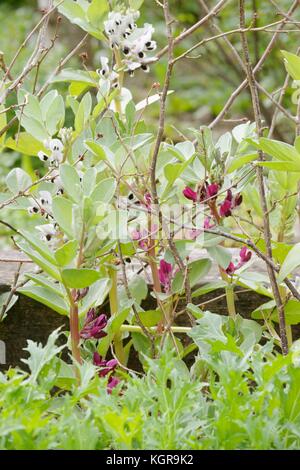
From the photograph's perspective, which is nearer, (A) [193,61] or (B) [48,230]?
(B) [48,230]

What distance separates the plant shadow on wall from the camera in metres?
1.67

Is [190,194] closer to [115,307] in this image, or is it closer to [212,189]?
[212,189]

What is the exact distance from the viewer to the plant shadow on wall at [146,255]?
1.67 meters

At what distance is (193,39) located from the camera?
724 cm

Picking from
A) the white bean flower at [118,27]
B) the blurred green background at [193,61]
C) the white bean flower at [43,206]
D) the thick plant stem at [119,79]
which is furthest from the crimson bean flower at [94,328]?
the blurred green background at [193,61]

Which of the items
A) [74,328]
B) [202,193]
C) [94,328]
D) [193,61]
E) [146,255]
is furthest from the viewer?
[193,61]

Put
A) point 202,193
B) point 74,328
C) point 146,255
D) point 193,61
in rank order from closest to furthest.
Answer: point 74,328
point 202,193
point 146,255
point 193,61

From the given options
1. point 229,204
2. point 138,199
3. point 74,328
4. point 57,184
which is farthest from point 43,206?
point 229,204

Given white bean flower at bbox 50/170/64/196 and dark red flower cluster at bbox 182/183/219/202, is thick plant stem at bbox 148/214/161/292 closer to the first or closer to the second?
dark red flower cluster at bbox 182/183/219/202

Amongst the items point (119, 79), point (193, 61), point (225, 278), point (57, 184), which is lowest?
point (225, 278)

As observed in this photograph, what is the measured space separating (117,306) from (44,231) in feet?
1.06

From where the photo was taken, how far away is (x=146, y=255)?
243 cm

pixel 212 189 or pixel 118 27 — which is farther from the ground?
pixel 118 27
